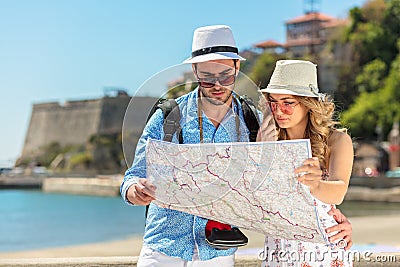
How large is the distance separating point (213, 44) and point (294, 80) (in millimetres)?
351

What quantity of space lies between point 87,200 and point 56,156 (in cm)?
1765

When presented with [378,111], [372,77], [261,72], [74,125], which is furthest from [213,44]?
[74,125]

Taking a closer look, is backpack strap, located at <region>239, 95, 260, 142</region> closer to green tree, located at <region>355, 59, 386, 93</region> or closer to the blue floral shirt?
the blue floral shirt

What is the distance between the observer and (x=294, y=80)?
260 cm

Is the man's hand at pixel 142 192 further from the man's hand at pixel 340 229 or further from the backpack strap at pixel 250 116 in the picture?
the man's hand at pixel 340 229

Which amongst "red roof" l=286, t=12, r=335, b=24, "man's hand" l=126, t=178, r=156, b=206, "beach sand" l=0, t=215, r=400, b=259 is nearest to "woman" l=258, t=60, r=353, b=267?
"man's hand" l=126, t=178, r=156, b=206

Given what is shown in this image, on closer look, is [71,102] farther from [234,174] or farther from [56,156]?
[234,174]

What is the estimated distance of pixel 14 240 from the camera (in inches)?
926

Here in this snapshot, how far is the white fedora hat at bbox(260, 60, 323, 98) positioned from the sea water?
18.2 m

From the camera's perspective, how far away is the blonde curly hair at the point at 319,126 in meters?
2.61

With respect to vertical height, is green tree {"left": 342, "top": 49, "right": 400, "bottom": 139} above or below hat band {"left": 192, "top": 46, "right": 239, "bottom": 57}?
below

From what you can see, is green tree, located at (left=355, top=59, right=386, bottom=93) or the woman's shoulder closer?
the woman's shoulder

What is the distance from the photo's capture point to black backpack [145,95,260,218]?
2477 mm

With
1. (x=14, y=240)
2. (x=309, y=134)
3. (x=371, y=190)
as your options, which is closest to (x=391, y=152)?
(x=371, y=190)
